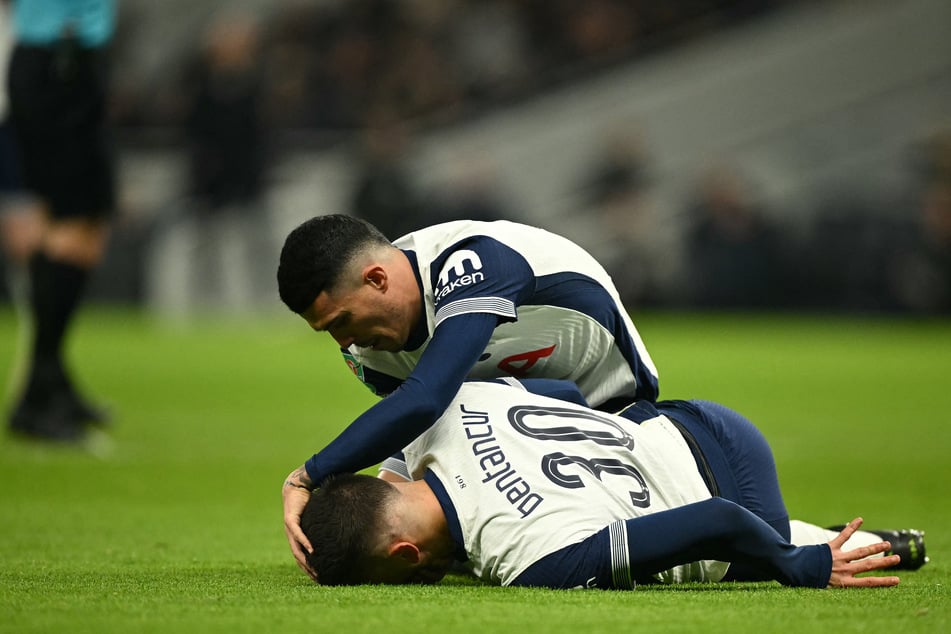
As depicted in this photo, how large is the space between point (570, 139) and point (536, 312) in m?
17.0

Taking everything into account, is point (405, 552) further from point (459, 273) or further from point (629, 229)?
point (629, 229)

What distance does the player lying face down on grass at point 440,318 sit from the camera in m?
3.55

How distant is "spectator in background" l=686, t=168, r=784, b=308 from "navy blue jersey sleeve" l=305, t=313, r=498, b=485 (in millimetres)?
14981

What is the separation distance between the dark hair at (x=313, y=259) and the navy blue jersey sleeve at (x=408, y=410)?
35 cm

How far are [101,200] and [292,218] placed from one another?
462 inches

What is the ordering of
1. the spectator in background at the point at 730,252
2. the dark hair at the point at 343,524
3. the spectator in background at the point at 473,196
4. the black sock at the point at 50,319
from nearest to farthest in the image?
the dark hair at the point at 343,524 → the black sock at the point at 50,319 → the spectator in background at the point at 730,252 → the spectator in background at the point at 473,196

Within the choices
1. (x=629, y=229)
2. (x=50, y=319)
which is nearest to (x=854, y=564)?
(x=50, y=319)

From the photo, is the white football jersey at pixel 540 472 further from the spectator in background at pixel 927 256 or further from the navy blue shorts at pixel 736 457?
the spectator in background at pixel 927 256

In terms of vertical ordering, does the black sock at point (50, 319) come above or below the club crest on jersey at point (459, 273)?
below

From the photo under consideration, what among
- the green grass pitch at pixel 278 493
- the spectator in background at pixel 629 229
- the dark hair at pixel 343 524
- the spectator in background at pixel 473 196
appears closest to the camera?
the green grass pitch at pixel 278 493

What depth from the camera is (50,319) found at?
702 centimetres

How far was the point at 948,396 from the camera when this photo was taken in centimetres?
1040

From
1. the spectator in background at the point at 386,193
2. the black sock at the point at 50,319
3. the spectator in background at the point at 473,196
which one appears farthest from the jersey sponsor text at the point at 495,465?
the spectator in background at the point at 473,196

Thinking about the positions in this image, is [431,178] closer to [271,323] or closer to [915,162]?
[271,323]
